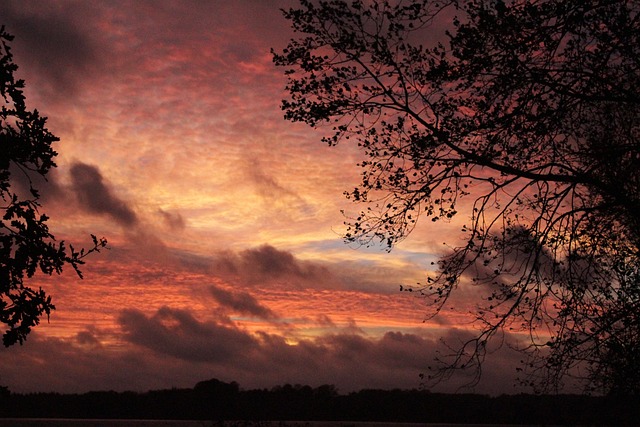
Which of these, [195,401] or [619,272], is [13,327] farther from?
[195,401]

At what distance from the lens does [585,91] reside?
12789 millimetres

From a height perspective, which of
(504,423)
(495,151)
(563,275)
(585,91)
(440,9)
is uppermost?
(440,9)

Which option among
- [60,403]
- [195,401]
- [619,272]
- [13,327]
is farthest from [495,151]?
[60,403]

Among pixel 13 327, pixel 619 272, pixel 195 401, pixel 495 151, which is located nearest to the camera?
pixel 13 327

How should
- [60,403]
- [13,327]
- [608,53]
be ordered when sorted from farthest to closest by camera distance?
[60,403] < [608,53] < [13,327]

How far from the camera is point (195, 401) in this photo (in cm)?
3778

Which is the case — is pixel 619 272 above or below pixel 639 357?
above

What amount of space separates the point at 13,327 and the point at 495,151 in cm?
982

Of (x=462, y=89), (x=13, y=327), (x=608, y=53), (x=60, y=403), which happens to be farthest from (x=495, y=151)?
(x=60, y=403)

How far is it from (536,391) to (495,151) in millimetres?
5187

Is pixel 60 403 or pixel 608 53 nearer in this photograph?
pixel 608 53

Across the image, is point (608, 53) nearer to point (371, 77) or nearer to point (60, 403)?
point (371, 77)

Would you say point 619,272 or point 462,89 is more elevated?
point 462,89

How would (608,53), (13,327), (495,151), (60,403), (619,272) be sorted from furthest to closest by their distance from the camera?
(60,403), (619,272), (495,151), (608,53), (13,327)
